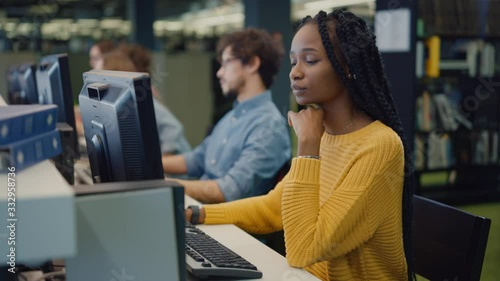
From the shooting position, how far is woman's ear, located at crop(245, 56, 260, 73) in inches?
111

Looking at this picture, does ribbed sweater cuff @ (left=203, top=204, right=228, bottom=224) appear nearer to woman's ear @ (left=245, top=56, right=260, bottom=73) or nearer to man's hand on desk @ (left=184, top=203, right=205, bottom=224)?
man's hand on desk @ (left=184, top=203, right=205, bottom=224)

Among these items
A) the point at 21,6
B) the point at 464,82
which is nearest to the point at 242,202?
the point at 464,82

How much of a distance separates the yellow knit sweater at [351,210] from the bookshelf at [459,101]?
393cm

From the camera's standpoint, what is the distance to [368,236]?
1.53 m

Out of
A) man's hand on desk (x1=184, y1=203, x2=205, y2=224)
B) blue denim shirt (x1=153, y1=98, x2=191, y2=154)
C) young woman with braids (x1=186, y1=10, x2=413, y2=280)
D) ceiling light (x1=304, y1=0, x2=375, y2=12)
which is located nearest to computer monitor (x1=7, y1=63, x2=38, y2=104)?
blue denim shirt (x1=153, y1=98, x2=191, y2=154)

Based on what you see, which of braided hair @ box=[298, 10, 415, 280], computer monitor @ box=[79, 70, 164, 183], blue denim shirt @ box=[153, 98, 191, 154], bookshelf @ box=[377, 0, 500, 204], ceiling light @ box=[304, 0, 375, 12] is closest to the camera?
computer monitor @ box=[79, 70, 164, 183]

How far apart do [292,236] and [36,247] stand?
82cm

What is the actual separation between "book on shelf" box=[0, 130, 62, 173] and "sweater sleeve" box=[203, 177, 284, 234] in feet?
3.31

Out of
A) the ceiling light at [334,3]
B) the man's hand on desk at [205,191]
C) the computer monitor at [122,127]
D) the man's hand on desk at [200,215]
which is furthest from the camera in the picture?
the ceiling light at [334,3]

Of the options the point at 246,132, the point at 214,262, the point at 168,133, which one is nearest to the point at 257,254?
the point at 214,262

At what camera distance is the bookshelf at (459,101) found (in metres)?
5.49

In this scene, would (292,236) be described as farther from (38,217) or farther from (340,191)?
(38,217)

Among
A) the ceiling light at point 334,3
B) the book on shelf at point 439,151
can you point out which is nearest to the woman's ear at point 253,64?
the book on shelf at point 439,151

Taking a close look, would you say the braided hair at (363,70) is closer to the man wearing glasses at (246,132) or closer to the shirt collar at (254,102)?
the man wearing glasses at (246,132)
